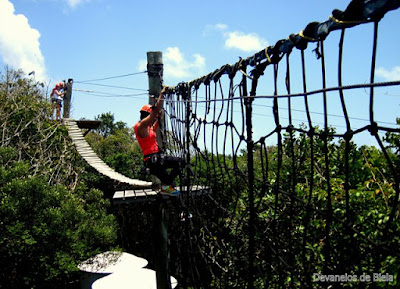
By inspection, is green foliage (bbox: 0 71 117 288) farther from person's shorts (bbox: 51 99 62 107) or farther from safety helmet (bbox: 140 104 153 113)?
safety helmet (bbox: 140 104 153 113)

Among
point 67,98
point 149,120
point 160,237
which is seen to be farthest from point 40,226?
point 67,98

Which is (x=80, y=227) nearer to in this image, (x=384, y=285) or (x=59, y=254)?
(x=59, y=254)

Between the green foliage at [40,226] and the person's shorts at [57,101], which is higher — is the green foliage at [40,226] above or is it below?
below

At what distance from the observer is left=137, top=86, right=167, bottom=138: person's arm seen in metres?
3.17

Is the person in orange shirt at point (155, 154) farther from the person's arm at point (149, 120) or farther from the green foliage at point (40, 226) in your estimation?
the green foliage at point (40, 226)

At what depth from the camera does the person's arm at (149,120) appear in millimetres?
3174

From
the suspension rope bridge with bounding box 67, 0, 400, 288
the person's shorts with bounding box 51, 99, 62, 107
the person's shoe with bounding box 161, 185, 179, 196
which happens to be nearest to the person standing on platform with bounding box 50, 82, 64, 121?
the person's shorts with bounding box 51, 99, 62, 107

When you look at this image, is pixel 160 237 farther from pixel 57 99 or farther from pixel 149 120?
pixel 57 99

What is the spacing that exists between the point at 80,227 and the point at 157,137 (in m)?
2.63

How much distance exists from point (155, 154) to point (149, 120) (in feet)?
0.96

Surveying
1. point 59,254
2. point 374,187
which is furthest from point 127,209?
point 374,187

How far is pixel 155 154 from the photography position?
126 inches

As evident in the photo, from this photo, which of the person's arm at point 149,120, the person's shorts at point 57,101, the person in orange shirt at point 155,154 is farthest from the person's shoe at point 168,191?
the person's shorts at point 57,101

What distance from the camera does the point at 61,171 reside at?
719 centimetres
